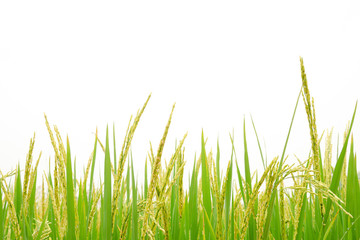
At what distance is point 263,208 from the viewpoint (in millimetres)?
862

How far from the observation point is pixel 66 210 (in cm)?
93

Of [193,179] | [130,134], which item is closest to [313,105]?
[130,134]

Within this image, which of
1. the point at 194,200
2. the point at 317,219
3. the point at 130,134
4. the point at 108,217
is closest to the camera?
the point at 130,134

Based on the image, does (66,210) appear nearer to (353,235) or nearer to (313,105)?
(313,105)

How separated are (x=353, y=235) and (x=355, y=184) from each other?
0.70 feet

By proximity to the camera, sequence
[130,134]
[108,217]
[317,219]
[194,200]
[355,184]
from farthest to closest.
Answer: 1. [317,219]
2. [194,200]
3. [355,184]
4. [108,217]
5. [130,134]

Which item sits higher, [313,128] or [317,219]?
[313,128]

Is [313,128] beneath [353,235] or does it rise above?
above

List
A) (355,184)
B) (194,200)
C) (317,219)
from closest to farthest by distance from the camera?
1. (355,184)
2. (194,200)
3. (317,219)

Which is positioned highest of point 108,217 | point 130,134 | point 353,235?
point 130,134

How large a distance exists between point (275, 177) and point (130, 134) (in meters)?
0.36

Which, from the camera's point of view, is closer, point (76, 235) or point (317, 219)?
point (76, 235)

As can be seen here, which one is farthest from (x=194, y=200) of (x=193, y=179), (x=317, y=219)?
(x=317, y=219)

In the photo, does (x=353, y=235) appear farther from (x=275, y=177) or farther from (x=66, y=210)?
(x=66, y=210)
